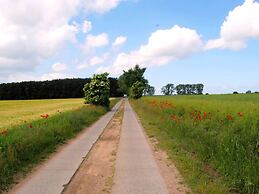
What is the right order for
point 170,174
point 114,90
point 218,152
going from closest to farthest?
point 170,174, point 218,152, point 114,90

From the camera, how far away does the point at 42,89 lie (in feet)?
440

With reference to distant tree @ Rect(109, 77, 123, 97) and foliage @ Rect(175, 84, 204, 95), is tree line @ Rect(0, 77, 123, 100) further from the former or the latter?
foliage @ Rect(175, 84, 204, 95)

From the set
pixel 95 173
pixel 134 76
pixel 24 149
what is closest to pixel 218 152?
pixel 95 173

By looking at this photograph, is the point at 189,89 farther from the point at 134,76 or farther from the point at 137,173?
the point at 137,173

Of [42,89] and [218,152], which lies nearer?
[218,152]

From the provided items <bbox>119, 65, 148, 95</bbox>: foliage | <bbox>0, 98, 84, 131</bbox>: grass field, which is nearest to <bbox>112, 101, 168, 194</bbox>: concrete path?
<bbox>0, 98, 84, 131</bbox>: grass field

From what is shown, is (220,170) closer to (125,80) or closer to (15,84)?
(125,80)

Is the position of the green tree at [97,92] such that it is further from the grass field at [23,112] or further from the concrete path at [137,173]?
the concrete path at [137,173]

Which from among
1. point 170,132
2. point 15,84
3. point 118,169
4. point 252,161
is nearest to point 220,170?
point 252,161

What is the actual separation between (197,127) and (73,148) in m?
4.76

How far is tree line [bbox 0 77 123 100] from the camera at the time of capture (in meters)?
130

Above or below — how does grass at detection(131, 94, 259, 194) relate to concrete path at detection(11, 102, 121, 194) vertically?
above

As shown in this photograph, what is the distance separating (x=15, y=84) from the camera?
132500 mm

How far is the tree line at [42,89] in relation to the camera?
425ft
